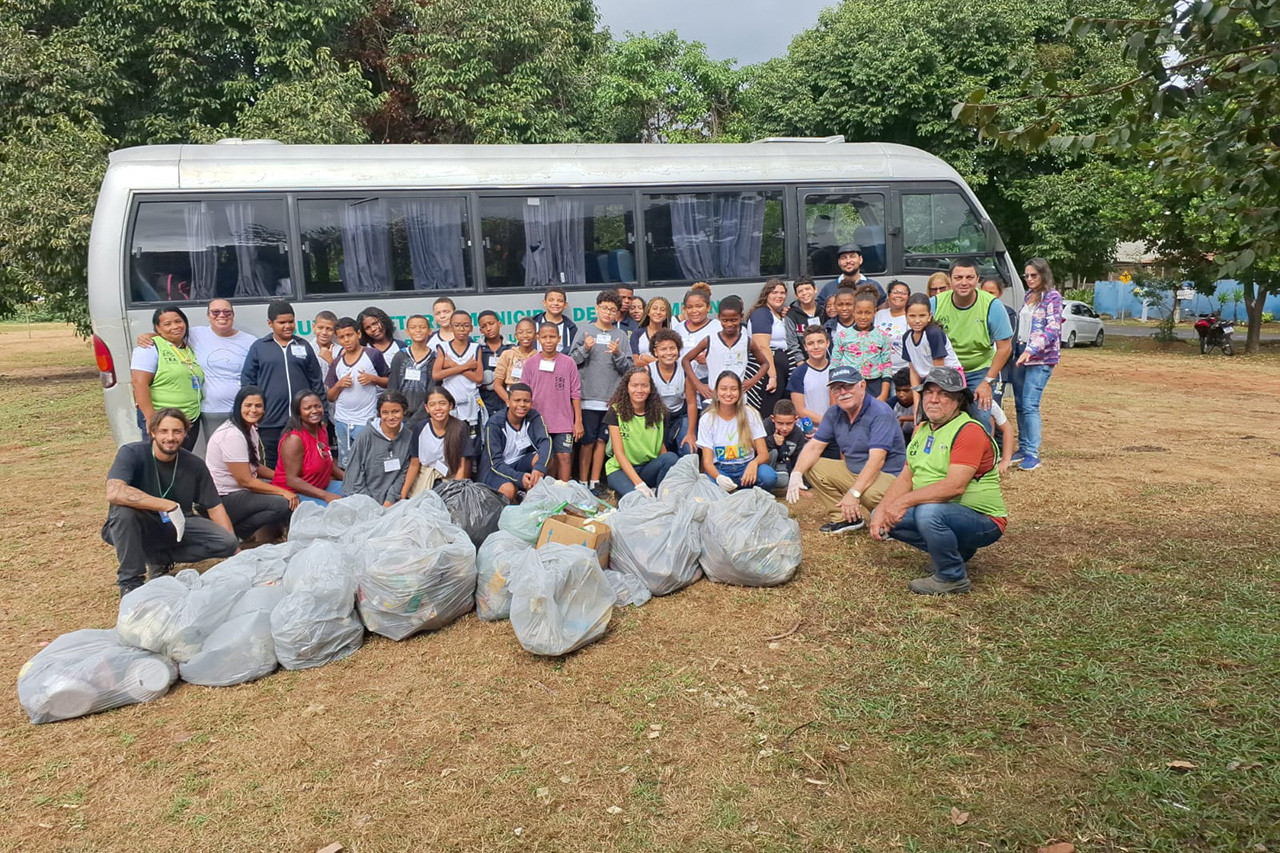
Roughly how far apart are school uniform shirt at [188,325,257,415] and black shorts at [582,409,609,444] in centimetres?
265

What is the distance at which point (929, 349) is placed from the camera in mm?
6855

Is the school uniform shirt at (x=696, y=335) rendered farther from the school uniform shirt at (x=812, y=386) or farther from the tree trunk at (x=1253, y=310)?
the tree trunk at (x=1253, y=310)

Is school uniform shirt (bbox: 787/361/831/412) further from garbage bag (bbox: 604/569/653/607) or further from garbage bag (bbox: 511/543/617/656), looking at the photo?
garbage bag (bbox: 511/543/617/656)

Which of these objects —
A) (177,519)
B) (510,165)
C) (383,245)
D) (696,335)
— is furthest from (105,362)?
(696,335)

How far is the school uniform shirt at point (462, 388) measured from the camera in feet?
23.3

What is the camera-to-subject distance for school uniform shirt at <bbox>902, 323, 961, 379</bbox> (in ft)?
22.4

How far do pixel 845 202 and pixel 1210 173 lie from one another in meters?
6.63

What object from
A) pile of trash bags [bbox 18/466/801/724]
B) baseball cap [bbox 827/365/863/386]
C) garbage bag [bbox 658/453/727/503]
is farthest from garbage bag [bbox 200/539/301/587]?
baseball cap [bbox 827/365/863/386]

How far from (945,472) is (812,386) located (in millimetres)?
2310

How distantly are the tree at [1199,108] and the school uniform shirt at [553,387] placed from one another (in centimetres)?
421

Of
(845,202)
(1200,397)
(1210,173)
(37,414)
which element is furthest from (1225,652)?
(37,414)

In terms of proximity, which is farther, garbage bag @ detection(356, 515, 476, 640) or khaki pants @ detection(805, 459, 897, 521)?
khaki pants @ detection(805, 459, 897, 521)

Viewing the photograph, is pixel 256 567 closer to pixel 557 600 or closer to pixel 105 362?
pixel 557 600

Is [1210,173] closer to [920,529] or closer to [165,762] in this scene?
[920,529]
